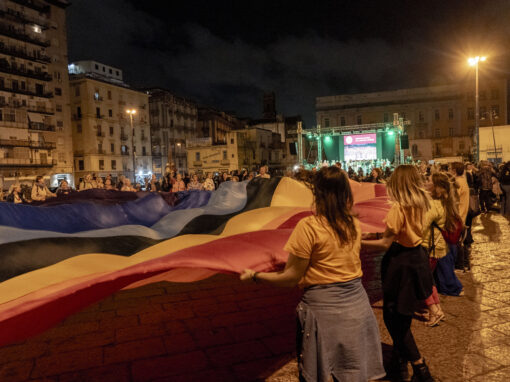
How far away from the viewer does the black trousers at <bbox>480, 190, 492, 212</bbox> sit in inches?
535

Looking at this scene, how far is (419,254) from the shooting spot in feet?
10.3

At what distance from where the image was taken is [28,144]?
42.8 meters

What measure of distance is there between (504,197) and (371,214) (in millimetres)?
10808

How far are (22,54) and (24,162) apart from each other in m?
12.5

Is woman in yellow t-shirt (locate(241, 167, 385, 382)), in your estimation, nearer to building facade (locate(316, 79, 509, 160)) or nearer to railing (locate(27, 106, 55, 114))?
railing (locate(27, 106, 55, 114))

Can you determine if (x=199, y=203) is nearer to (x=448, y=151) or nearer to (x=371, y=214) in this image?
(x=371, y=214)

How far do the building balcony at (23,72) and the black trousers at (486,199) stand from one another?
46956mm

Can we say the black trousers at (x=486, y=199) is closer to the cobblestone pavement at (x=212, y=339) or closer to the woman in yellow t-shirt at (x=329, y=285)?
the cobblestone pavement at (x=212, y=339)

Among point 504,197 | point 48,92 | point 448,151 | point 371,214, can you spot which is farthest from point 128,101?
point 371,214

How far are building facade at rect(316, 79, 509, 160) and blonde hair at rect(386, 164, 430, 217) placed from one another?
58.1 metres

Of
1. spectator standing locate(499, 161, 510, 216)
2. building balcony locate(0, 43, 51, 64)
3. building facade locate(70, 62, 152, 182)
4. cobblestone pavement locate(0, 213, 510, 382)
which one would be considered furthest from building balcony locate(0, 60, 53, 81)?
spectator standing locate(499, 161, 510, 216)

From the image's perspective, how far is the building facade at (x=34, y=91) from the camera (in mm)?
41438

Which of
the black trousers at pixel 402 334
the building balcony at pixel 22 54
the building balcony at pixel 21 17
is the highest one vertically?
the building balcony at pixel 21 17

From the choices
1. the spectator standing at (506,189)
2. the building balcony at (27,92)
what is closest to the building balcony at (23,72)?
the building balcony at (27,92)
